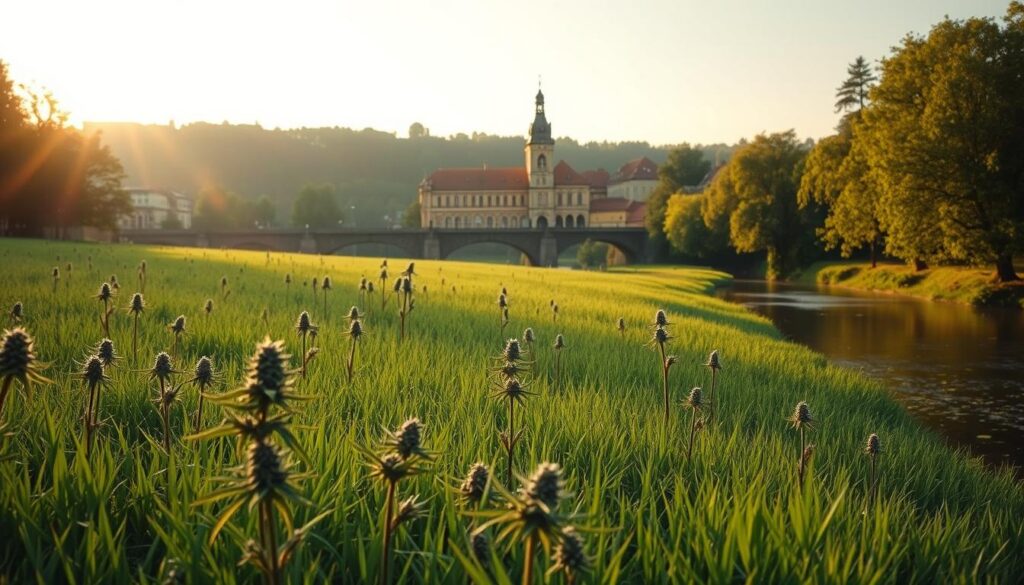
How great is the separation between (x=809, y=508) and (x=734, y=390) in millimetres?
4757

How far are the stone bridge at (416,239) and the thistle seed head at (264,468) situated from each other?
9819 cm

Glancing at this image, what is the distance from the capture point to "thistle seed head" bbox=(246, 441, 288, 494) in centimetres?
142

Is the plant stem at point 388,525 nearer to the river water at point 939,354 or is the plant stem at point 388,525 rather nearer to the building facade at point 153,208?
the river water at point 939,354

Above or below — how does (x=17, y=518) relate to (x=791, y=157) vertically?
below

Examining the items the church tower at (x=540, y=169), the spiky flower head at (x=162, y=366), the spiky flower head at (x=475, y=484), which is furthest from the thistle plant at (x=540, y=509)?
the church tower at (x=540, y=169)

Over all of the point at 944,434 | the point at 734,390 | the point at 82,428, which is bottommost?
the point at 944,434

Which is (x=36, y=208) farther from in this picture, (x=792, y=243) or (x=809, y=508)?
(x=809, y=508)

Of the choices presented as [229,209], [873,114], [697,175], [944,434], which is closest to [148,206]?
[229,209]

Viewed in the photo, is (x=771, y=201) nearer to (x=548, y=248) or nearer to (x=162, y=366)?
(x=548, y=248)

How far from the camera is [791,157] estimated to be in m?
69.4

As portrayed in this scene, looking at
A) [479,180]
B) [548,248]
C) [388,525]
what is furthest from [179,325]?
[479,180]

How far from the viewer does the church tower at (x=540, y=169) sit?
155 m

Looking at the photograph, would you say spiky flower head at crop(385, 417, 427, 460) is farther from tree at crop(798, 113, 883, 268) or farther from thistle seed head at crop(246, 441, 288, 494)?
tree at crop(798, 113, 883, 268)

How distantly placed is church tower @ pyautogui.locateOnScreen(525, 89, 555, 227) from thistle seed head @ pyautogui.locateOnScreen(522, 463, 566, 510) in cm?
15260
